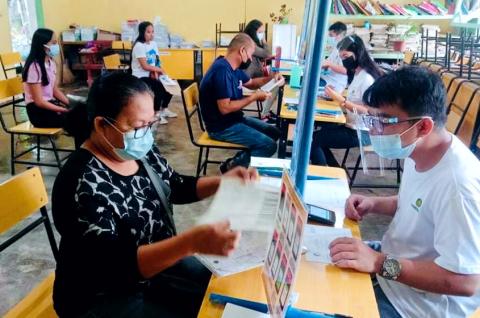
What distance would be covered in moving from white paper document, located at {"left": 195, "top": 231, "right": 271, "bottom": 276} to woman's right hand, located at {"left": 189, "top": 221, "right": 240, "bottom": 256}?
15cm

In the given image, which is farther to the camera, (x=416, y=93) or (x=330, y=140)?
(x=330, y=140)

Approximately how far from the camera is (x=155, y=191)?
4.43 ft

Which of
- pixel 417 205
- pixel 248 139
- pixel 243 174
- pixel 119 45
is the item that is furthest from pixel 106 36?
pixel 417 205

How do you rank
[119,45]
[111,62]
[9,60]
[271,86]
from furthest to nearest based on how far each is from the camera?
[119,45] → [111,62] → [9,60] → [271,86]

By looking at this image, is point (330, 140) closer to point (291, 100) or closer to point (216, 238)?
point (291, 100)

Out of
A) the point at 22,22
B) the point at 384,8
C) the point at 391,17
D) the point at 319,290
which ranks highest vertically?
the point at 384,8

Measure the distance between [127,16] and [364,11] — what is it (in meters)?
3.92

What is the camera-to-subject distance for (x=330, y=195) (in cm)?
160

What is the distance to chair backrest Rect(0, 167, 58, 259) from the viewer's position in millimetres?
1302

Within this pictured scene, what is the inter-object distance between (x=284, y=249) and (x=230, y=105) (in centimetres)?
228

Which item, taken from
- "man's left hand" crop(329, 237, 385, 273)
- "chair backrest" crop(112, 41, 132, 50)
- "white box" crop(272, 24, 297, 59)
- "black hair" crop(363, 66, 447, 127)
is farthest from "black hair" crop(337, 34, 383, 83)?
"chair backrest" crop(112, 41, 132, 50)

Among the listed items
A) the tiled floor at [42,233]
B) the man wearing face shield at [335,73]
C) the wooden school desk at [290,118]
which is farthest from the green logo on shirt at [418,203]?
the man wearing face shield at [335,73]

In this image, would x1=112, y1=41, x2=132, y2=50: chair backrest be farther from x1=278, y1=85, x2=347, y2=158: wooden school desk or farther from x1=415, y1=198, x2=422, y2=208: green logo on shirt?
x1=415, y1=198, x2=422, y2=208: green logo on shirt

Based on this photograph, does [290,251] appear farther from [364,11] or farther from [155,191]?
[364,11]
